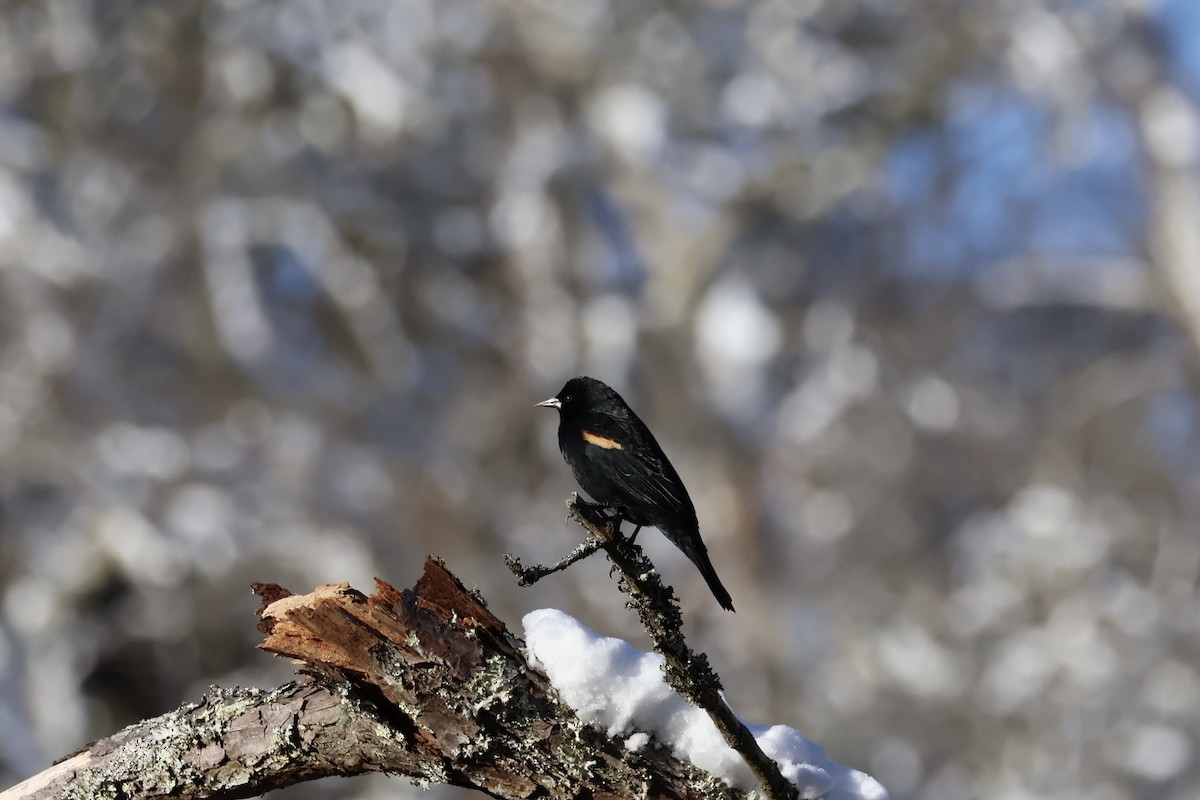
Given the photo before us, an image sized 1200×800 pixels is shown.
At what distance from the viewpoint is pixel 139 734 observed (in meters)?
3.20

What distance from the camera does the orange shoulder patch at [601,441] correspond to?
3926mm

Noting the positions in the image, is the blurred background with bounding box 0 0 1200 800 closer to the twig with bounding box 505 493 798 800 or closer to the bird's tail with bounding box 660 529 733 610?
the bird's tail with bounding box 660 529 733 610

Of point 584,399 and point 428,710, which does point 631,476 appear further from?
point 428,710

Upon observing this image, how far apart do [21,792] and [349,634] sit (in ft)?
4.25

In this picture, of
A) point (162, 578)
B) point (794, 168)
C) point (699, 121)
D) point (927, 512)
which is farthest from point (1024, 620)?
point (162, 578)

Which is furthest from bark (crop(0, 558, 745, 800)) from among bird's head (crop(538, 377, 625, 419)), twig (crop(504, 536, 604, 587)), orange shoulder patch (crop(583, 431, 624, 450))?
bird's head (crop(538, 377, 625, 419))

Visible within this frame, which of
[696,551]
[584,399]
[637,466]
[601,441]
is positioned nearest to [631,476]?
[637,466]

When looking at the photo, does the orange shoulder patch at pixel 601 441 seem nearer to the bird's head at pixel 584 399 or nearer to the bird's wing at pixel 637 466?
the bird's wing at pixel 637 466

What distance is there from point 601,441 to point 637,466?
0.19m

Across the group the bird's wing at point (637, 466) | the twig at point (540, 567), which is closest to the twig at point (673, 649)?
the twig at point (540, 567)

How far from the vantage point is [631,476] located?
3.84 m

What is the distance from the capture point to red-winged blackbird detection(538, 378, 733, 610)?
3789 millimetres

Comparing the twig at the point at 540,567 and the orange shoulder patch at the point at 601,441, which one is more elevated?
the orange shoulder patch at the point at 601,441

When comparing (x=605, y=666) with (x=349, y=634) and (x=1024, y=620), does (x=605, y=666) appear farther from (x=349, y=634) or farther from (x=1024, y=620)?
(x=1024, y=620)
